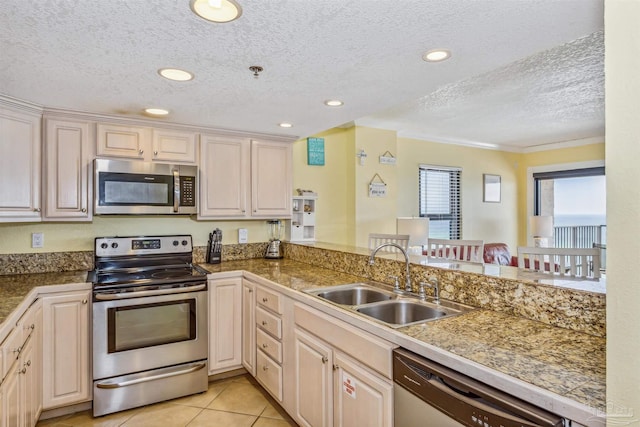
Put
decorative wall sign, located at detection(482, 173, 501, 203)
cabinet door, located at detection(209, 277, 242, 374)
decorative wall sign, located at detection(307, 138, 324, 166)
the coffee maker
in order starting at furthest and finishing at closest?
decorative wall sign, located at detection(482, 173, 501, 203), decorative wall sign, located at detection(307, 138, 324, 166), the coffee maker, cabinet door, located at detection(209, 277, 242, 374)

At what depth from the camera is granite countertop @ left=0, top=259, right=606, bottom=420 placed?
3.39ft

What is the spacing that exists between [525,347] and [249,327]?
2.08 m

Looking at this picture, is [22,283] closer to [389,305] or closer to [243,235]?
[243,235]

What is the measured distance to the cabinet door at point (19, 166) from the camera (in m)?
2.36

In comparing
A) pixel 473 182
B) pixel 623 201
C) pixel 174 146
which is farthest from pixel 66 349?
pixel 473 182

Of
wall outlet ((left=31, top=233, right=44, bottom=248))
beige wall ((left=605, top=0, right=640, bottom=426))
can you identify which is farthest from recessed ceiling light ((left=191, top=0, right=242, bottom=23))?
wall outlet ((left=31, top=233, right=44, bottom=248))

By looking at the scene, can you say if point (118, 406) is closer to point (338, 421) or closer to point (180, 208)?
point (180, 208)

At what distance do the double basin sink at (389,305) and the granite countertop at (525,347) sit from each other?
158mm

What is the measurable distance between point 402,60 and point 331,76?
0.40m

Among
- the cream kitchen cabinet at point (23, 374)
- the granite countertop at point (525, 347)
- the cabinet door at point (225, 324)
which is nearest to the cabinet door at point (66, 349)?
the cream kitchen cabinet at point (23, 374)

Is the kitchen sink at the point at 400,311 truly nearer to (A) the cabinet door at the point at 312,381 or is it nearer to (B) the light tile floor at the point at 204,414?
(A) the cabinet door at the point at 312,381

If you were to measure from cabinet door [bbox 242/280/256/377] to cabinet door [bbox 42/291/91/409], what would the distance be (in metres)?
1.07

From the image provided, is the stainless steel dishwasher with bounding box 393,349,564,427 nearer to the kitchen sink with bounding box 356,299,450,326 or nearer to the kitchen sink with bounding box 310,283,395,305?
the kitchen sink with bounding box 356,299,450,326

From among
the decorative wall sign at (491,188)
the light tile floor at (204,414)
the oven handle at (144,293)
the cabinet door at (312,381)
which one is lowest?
the light tile floor at (204,414)
